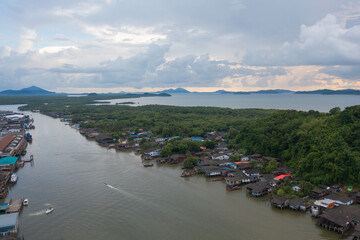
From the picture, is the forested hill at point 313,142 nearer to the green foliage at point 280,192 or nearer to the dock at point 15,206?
the green foliage at point 280,192

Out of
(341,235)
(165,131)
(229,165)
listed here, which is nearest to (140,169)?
(229,165)

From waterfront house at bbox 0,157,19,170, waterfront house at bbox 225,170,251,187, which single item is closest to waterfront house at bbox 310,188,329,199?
waterfront house at bbox 225,170,251,187

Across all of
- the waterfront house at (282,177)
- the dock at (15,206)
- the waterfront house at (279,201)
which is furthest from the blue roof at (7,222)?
the waterfront house at (282,177)

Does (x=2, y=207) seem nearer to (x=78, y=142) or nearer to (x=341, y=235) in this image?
(x=341, y=235)

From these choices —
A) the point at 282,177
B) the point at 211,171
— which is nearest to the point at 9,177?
the point at 211,171

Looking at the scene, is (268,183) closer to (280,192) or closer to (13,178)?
(280,192)

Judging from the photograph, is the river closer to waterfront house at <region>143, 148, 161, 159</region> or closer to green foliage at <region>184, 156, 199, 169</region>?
green foliage at <region>184, 156, 199, 169</region>
